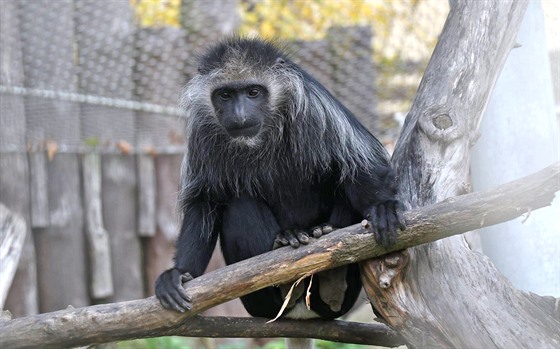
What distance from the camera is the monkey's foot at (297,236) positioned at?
3.14 m

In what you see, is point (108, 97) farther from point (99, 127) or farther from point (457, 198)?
point (457, 198)

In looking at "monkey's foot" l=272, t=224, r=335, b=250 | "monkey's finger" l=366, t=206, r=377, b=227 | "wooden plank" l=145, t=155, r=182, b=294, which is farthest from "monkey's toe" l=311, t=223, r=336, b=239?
"wooden plank" l=145, t=155, r=182, b=294

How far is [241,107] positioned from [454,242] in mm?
1223

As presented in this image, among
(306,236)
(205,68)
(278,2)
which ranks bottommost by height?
(306,236)

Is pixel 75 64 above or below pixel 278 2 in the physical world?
below

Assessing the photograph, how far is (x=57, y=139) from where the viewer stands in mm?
5961

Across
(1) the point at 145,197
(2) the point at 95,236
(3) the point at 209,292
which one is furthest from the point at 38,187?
(3) the point at 209,292

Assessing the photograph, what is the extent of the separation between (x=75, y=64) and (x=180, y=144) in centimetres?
120

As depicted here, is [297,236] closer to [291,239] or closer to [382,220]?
[291,239]

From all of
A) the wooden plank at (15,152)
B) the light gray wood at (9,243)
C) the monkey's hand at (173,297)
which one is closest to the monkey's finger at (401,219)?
the monkey's hand at (173,297)

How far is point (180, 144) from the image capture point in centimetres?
Answer: 679

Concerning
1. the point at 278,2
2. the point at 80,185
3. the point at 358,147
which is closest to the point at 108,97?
the point at 80,185

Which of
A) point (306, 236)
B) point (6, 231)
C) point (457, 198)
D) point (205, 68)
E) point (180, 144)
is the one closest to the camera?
point (457, 198)

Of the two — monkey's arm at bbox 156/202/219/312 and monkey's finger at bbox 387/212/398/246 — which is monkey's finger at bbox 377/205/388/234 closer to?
monkey's finger at bbox 387/212/398/246
